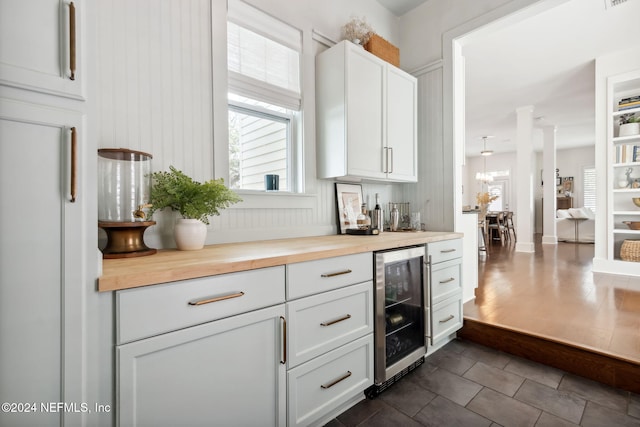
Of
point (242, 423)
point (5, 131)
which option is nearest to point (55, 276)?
point (5, 131)

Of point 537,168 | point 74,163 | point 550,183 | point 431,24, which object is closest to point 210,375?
point 74,163

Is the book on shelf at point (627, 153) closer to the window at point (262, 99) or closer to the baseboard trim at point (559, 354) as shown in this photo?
the baseboard trim at point (559, 354)

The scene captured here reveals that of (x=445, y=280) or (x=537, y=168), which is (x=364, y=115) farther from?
(x=537, y=168)

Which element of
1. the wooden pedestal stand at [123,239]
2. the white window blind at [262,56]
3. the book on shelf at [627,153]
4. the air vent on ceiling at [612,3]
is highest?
the air vent on ceiling at [612,3]

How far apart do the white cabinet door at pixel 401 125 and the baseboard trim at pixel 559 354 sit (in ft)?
4.50

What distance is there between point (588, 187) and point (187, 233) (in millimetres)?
12245

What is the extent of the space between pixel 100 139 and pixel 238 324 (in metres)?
1.10

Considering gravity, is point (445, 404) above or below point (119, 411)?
below

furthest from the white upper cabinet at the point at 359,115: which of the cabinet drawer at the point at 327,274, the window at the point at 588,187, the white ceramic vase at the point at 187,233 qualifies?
the window at the point at 588,187

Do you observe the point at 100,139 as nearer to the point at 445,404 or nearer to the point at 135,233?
the point at 135,233

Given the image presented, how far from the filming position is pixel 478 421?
61.1 inches

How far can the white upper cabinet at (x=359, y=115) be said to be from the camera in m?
2.21

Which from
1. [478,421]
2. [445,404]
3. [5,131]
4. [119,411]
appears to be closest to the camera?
[5,131]

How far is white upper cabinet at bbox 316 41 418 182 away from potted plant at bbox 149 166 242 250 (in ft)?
3.32
